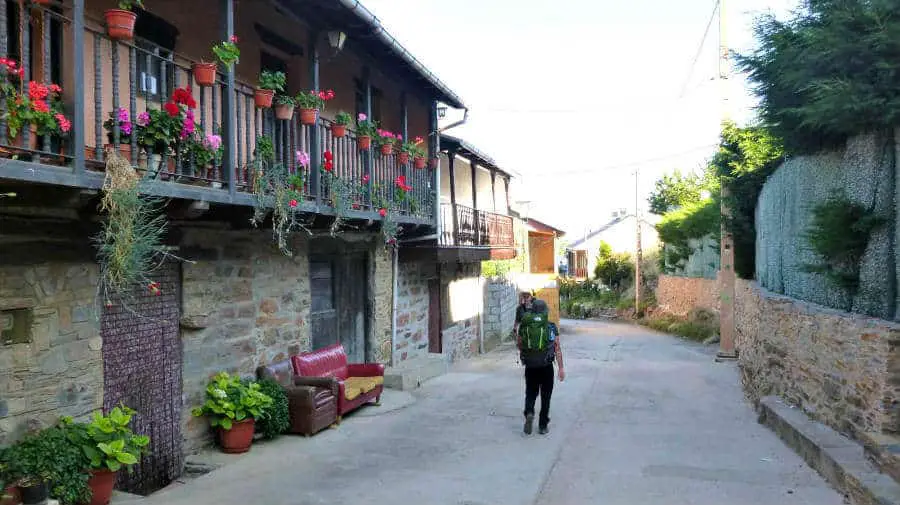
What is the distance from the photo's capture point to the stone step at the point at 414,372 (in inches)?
377

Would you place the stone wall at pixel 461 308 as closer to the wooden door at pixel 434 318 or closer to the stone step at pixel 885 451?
the wooden door at pixel 434 318

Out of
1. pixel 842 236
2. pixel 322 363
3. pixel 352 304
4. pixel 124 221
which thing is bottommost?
pixel 322 363

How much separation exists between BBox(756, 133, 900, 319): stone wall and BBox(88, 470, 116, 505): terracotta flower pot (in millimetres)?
5674

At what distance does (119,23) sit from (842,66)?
5.30 m

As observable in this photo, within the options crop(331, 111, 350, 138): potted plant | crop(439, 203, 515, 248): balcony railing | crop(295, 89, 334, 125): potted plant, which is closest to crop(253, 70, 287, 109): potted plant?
crop(295, 89, 334, 125): potted plant

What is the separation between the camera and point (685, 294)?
79.5ft

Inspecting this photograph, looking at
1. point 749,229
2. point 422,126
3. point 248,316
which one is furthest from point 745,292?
point 248,316

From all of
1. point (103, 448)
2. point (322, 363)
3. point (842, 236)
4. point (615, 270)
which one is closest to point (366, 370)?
point (322, 363)

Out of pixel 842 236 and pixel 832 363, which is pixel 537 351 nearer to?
pixel 832 363

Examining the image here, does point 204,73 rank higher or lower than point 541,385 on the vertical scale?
higher

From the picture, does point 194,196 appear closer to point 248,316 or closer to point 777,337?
point 248,316

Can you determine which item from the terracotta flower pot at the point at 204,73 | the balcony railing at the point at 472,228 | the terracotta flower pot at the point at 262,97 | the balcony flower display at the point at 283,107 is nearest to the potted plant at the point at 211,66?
the terracotta flower pot at the point at 204,73

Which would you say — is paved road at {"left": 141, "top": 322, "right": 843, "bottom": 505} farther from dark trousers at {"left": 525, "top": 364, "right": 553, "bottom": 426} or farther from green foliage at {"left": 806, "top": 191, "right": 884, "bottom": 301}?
green foliage at {"left": 806, "top": 191, "right": 884, "bottom": 301}

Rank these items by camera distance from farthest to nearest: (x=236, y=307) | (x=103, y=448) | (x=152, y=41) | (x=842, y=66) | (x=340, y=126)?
(x=340, y=126)
(x=236, y=307)
(x=152, y=41)
(x=842, y=66)
(x=103, y=448)
